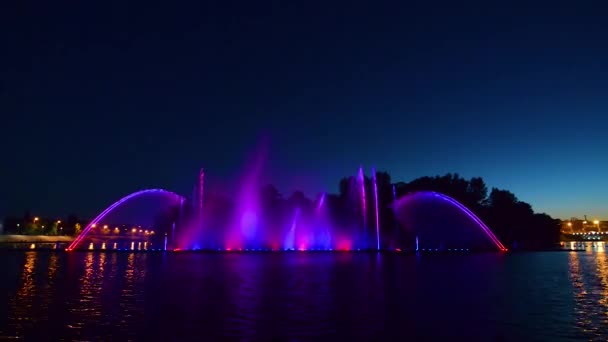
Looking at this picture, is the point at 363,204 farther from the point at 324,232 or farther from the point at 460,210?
the point at 460,210

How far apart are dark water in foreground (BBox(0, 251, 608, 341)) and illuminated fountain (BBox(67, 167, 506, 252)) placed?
4842 cm

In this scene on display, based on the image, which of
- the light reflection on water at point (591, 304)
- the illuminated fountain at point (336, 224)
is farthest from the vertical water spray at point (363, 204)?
the light reflection on water at point (591, 304)

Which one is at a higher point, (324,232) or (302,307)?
(324,232)

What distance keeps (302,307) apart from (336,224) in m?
68.7

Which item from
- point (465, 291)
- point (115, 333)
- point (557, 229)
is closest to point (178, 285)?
point (115, 333)

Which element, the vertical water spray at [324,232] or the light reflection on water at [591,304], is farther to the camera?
the vertical water spray at [324,232]

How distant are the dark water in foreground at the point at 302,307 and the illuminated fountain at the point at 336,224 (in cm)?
4842

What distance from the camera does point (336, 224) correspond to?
3514 inches

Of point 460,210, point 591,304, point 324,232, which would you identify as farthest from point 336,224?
point 591,304

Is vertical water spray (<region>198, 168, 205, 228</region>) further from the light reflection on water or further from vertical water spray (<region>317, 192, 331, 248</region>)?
the light reflection on water

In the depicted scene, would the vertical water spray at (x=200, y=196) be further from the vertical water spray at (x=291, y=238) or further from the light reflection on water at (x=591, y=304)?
the light reflection on water at (x=591, y=304)

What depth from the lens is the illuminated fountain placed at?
273 ft

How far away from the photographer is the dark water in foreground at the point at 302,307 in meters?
16.3

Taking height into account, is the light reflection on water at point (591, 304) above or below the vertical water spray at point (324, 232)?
below
